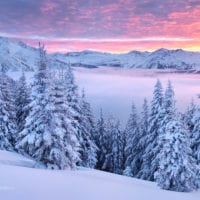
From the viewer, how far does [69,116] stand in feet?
85.5

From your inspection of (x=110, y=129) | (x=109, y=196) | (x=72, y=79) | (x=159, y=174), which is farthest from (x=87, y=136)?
(x=109, y=196)

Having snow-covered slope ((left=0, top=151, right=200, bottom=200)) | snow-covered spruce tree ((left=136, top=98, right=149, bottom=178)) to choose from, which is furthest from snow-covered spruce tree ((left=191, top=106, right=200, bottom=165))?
snow-covered slope ((left=0, top=151, right=200, bottom=200))

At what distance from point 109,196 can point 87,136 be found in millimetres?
30885

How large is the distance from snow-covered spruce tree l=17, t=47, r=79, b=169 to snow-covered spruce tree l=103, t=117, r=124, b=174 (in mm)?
29666

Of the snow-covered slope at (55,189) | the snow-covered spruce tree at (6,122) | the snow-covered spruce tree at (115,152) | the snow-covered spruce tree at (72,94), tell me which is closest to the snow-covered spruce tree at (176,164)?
the snow-covered slope at (55,189)

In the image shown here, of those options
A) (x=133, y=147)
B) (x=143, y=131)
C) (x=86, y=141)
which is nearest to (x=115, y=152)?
(x=133, y=147)

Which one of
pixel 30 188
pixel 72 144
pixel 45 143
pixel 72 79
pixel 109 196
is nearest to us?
pixel 30 188

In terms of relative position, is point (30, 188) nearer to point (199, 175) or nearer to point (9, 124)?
point (199, 175)

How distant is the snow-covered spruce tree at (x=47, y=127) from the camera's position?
23.3m

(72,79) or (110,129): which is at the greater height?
(72,79)

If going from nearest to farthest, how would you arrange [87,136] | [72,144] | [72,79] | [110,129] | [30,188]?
[30,188], [72,144], [72,79], [87,136], [110,129]

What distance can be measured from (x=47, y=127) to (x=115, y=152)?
104 ft

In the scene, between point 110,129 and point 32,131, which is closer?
point 32,131

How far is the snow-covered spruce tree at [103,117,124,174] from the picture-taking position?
54.1 m
